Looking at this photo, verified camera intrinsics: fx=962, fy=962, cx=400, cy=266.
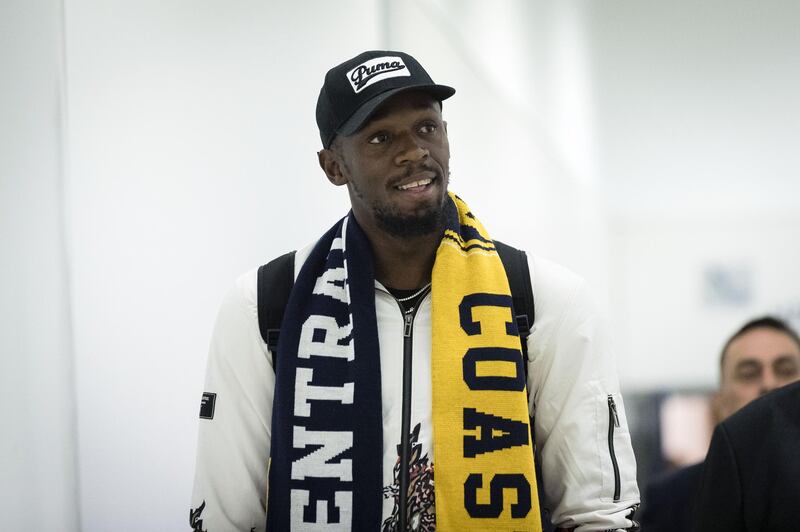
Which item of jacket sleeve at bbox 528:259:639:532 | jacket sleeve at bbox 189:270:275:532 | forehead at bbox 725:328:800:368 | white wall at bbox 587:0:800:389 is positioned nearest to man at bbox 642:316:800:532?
forehead at bbox 725:328:800:368

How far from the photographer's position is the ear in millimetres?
1923

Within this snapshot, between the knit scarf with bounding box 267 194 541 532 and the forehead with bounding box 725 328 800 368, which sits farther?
the forehead with bounding box 725 328 800 368

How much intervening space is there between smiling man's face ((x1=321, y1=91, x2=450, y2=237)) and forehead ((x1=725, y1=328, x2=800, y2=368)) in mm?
1406

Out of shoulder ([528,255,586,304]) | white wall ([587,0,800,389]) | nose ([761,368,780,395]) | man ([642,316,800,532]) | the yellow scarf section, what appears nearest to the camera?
the yellow scarf section

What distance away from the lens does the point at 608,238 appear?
5.66m

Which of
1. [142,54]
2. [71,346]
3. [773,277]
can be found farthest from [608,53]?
[71,346]

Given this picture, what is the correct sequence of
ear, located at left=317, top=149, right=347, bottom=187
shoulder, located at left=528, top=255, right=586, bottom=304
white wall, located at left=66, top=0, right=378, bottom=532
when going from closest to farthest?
shoulder, located at left=528, top=255, right=586, bottom=304
ear, located at left=317, top=149, right=347, bottom=187
white wall, located at left=66, top=0, right=378, bottom=532

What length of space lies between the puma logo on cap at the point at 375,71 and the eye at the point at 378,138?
0.09 metres

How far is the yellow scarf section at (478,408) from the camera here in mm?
1685

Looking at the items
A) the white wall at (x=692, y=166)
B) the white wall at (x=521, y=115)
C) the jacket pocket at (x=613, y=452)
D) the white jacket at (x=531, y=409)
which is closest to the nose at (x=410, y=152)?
the white jacket at (x=531, y=409)

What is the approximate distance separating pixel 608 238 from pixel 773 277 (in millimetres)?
950

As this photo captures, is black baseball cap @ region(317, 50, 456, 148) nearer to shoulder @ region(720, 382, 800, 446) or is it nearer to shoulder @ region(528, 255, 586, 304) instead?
shoulder @ region(528, 255, 586, 304)

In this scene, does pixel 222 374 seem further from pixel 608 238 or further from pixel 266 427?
pixel 608 238

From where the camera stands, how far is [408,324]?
1814 mm
